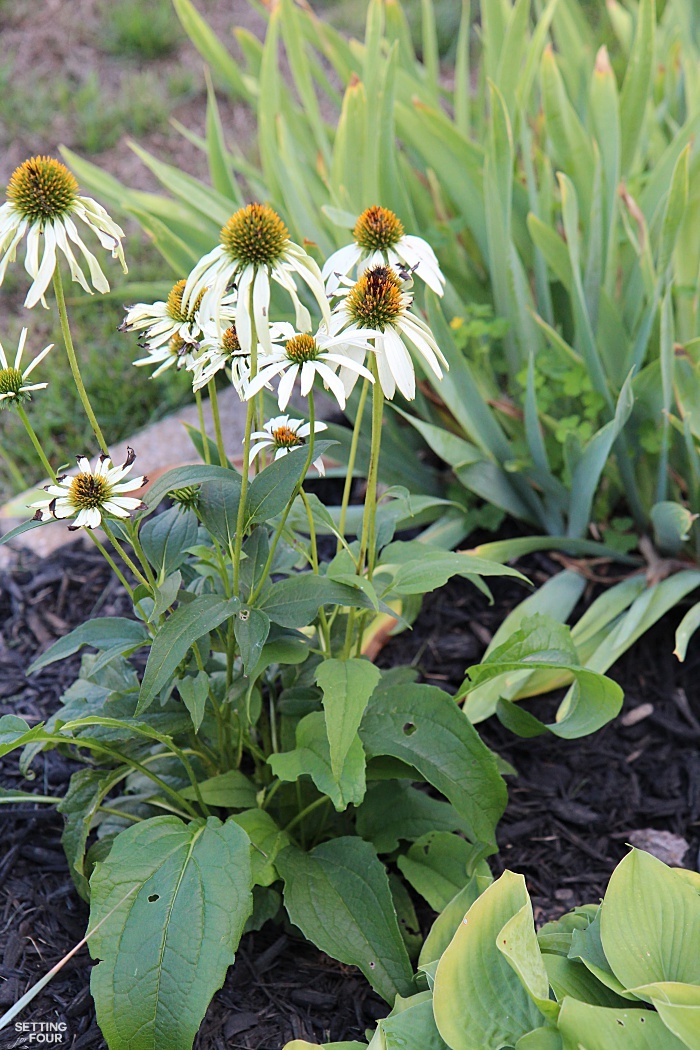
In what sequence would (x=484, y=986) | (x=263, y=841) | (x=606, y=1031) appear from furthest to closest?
(x=263, y=841)
(x=484, y=986)
(x=606, y=1031)

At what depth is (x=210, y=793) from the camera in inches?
54.4

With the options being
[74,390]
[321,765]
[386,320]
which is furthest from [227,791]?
[74,390]

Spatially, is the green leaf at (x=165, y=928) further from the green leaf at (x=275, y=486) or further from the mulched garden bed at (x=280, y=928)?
the green leaf at (x=275, y=486)

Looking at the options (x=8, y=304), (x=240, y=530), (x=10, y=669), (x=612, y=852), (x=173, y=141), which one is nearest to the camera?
(x=240, y=530)

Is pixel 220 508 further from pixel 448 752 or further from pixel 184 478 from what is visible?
pixel 448 752

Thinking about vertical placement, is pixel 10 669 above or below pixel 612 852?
above

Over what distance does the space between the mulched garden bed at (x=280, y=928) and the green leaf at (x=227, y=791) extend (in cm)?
24

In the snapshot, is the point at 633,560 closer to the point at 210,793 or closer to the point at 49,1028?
the point at 210,793

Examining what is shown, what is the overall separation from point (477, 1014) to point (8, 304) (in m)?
2.67

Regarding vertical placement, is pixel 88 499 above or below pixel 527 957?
above

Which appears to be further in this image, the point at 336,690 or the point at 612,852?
the point at 612,852

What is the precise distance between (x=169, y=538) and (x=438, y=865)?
0.66 metres

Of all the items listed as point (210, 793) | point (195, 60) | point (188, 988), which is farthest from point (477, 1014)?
point (195, 60)

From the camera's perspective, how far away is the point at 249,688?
1179mm
